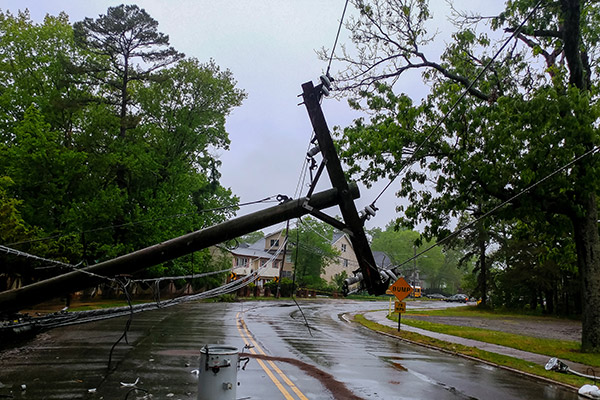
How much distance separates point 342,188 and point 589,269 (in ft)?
39.5

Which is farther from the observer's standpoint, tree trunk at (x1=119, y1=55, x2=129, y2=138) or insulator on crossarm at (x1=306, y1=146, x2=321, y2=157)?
tree trunk at (x1=119, y1=55, x2=129, y2=138)

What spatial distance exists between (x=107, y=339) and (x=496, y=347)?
550 inches

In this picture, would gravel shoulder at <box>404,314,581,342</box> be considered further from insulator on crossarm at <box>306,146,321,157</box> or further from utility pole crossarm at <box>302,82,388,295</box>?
insulator on crossarm at <box>306,146,321,157</box>

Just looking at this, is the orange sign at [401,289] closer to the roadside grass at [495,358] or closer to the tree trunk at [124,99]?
the roadside grass at [495,358]

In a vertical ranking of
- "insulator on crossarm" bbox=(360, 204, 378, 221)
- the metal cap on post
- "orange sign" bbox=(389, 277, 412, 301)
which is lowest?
the metal cap on post

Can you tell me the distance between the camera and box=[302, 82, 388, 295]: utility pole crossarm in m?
7.30

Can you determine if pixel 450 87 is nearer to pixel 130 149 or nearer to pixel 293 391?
pixel 293 391

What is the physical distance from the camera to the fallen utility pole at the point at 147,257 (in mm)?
6719

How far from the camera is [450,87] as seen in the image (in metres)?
16.0

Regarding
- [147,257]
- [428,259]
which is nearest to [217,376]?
[147,257]

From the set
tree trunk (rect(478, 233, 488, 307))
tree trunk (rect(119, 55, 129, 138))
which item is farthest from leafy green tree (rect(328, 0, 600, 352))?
tree trunk (rect(478, 233, 488, 307))

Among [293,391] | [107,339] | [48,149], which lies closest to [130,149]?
[48,149]

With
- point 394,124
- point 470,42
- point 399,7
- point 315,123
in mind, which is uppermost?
point 399,7

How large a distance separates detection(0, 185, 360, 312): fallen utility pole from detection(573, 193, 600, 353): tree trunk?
11.8 metres
